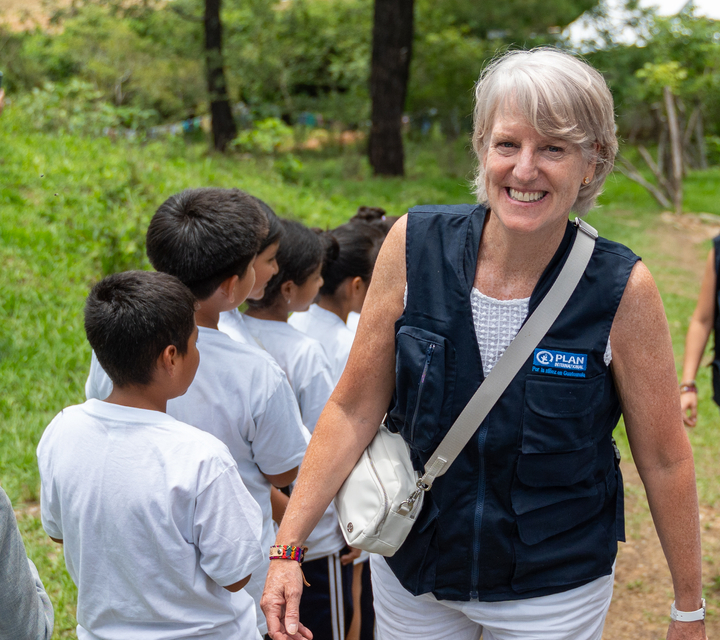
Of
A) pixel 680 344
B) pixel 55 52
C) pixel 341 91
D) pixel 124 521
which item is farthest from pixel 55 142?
pixel 341 91

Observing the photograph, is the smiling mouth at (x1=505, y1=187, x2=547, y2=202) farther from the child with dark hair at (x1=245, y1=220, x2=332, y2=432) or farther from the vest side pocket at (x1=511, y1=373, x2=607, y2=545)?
the child with dark hair at (x1=245, y1=220, x2=332, y2=432)

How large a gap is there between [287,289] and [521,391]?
4.27ft

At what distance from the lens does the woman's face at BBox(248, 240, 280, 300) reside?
255cm

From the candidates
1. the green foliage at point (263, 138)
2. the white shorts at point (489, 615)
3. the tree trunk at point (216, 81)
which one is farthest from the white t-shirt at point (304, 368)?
the tree trunk at point (216, 81)

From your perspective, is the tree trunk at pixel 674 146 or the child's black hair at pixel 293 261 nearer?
the child's black hair at pixel 293 261

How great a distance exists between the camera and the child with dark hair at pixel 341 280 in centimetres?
315

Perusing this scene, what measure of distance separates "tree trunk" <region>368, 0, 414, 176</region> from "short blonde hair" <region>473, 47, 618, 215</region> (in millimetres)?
11335

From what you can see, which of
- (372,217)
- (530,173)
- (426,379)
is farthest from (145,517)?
(372,217)

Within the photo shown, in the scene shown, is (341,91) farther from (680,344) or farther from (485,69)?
(485,69)

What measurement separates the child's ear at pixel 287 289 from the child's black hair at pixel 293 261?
0.01 m

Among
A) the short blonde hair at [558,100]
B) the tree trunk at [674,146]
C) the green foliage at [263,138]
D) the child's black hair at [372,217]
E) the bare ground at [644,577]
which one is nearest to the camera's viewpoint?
the short blonde hair at [558,100]

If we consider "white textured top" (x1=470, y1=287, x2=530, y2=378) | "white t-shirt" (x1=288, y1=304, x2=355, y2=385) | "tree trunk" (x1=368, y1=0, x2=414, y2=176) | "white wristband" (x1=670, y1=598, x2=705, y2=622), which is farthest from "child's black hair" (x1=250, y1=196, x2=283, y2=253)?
"tree trunk" (x1=368, y1=0, x2=414, y2=176)

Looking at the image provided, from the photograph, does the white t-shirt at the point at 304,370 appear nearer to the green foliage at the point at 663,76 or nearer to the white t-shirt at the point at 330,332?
the white t-shirt at the point at 330,332

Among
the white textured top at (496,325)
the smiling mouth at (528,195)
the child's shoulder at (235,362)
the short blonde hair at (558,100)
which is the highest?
the short blonde hair at (558,100)
